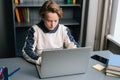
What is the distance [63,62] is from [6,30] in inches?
74.7

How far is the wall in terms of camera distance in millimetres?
2908

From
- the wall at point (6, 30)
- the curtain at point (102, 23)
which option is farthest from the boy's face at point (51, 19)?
the curtain at point (102, 23)

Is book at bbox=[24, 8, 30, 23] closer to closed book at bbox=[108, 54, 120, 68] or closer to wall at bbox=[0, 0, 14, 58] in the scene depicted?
wall at bbox=[0, 0, 14, 58]

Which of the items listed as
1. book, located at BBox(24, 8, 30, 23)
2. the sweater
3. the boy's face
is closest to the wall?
book, located at BBox(24, 8, 30, 23)

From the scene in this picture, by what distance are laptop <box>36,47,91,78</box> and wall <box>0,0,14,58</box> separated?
172cm

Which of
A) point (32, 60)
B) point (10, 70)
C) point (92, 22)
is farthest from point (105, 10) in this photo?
Answer: point (10, 70)

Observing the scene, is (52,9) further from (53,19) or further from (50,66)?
(50,66)

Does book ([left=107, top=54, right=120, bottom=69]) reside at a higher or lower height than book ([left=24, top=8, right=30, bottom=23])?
lower

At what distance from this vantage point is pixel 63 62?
1366mm

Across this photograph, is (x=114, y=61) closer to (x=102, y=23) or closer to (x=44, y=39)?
(x=44, y=39)

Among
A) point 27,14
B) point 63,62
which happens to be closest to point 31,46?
point 63,62

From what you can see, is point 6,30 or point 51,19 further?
point 6,30

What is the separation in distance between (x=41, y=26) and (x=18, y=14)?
1132 mm

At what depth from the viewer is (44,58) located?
4.30ft
